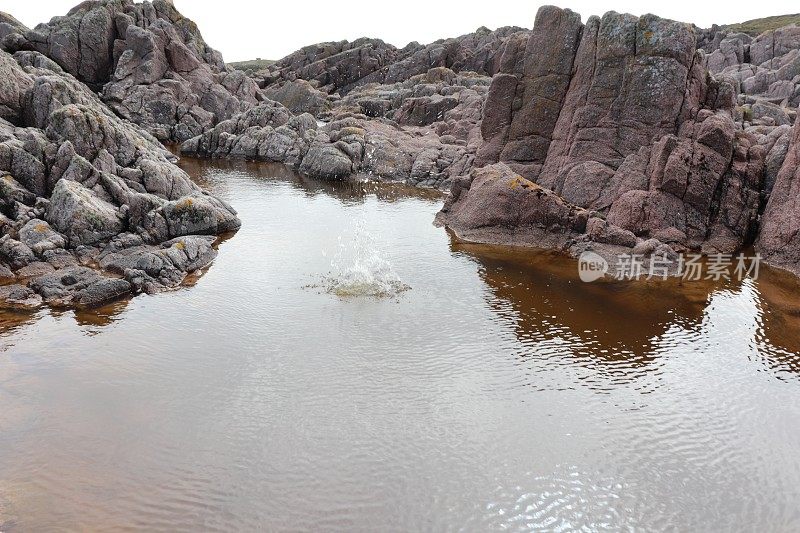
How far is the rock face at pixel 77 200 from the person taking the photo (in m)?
30.8


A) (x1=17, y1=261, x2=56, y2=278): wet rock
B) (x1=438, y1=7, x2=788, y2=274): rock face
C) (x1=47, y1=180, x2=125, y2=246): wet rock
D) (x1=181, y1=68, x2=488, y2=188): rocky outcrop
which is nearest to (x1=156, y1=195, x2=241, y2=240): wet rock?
(x1=47, y1=180, x2=125, y2=246): wet rock

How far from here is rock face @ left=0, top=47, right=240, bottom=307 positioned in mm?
30844

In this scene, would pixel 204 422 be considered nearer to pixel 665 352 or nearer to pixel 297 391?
pixel 297 391

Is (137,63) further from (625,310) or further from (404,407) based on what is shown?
(404,407)

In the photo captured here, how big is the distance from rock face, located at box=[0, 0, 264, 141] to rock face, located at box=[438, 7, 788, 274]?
66093mm

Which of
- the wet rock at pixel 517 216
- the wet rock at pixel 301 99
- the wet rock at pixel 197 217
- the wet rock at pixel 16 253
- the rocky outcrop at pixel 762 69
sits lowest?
the wet rock at pixel 16 253

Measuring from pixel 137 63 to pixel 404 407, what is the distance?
327 ft

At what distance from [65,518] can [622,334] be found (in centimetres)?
2428

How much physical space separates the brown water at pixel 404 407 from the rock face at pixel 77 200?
2915mm

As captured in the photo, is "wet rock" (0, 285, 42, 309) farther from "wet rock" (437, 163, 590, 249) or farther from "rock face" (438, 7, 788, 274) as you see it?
"rock face" (438, 7, 788, 274)

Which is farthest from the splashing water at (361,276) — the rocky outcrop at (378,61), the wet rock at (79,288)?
the rocky outcrop at (378,61)

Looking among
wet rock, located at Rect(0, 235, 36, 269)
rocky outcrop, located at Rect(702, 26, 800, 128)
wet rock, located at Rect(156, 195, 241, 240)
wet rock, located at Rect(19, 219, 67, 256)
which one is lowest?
wet rock, located at Rect(0, 235, 36, 269)

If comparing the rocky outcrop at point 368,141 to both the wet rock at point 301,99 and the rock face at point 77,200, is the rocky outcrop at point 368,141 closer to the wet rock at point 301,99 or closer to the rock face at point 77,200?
the wet rock at point 301,99

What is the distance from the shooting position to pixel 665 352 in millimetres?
25594
